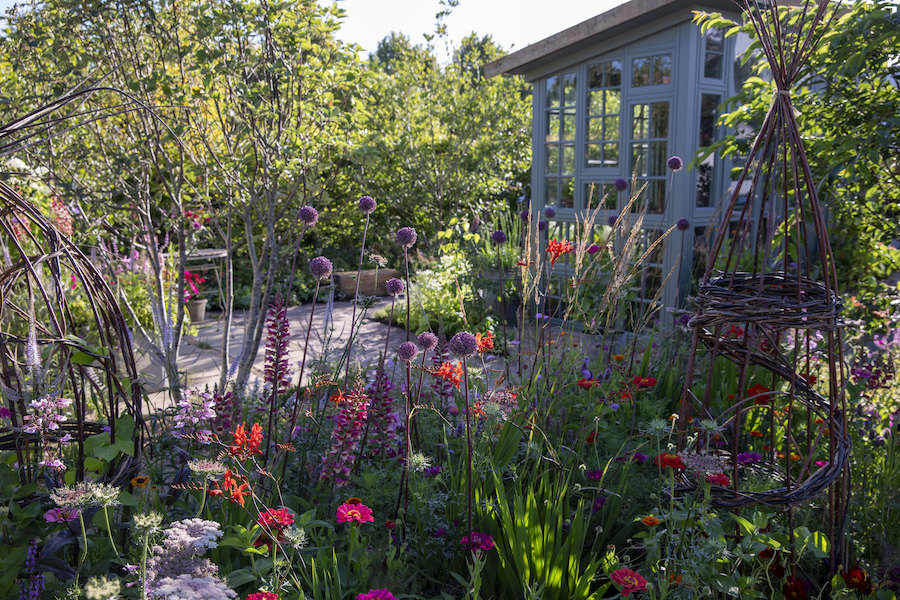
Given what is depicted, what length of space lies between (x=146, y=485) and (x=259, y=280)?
1.48m

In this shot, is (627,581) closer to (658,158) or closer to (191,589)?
(191,589)

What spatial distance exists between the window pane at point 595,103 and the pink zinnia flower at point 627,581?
5.06 meters

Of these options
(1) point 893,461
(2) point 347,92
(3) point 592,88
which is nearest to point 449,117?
(3) point 592,88

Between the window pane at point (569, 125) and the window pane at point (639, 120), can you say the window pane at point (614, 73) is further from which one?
the window pane at point (569, 125)

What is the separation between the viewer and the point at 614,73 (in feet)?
17.6

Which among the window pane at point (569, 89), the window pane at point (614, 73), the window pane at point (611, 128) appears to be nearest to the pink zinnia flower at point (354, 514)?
the window pane at point (611, 128)

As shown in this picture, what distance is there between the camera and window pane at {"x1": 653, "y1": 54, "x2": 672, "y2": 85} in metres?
4.94

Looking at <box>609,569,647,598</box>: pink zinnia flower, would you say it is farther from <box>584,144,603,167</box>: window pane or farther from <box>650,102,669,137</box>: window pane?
<box>584,144,603,167</box>: window pane

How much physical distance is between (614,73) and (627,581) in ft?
16.8

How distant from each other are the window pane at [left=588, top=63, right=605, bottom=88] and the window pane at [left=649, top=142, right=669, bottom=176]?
2.75 ft

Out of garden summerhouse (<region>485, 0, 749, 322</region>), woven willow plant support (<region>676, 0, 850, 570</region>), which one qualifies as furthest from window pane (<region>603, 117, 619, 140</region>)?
woven willow plant support (<region>676, 0, 850, 570</region>)

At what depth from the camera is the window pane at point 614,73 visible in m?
5.30

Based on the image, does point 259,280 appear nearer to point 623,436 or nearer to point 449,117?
point 623,436

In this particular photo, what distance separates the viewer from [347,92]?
2723mm
